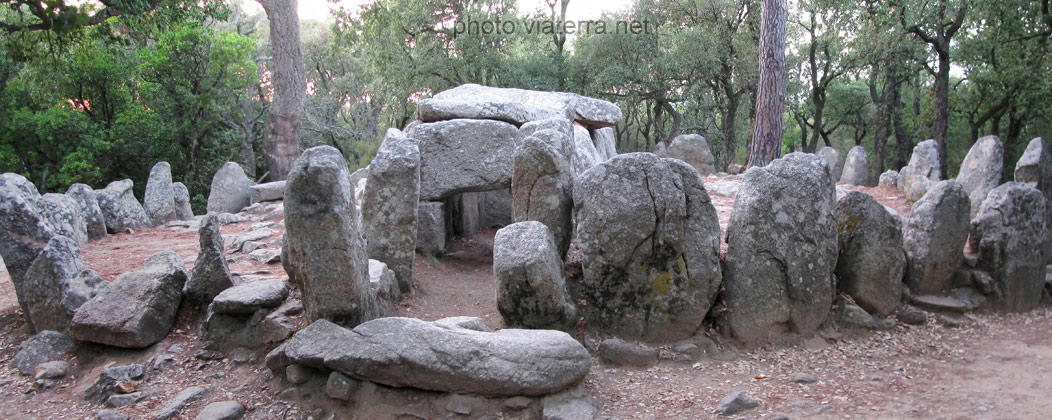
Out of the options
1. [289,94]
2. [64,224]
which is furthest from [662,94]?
[64,224]

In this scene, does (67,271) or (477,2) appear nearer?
(67,271)

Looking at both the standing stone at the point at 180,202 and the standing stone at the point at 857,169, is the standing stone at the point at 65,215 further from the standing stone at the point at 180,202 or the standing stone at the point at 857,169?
the standing stone at the point at 857,169

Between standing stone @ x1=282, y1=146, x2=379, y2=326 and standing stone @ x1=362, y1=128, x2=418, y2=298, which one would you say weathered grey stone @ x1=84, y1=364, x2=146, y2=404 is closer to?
standing stone @ x1=282, y1=146, x2=379, y2=326

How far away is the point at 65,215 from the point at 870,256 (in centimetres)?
840

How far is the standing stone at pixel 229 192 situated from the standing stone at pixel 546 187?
308 inches

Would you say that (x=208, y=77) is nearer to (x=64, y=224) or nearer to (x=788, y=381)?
(x=64, y=224)

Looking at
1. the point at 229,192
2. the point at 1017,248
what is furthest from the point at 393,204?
the point at 229,192

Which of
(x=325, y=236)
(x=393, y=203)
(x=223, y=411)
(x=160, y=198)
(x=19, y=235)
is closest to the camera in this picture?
(x=223, y=411)

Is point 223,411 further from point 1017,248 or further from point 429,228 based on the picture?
point 1017,248

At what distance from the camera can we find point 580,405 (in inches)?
172

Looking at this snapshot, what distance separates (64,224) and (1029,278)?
9.69 m

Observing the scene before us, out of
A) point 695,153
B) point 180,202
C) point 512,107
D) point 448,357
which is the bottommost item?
point 448,357

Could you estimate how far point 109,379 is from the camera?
5.03 metres

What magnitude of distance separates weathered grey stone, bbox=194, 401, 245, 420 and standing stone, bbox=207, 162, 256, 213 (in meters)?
7.88
